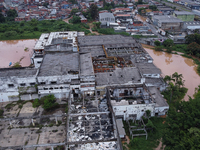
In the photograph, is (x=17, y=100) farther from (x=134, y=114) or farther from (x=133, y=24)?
(x=133, y=24)

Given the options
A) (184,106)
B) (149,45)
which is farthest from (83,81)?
(149,45)

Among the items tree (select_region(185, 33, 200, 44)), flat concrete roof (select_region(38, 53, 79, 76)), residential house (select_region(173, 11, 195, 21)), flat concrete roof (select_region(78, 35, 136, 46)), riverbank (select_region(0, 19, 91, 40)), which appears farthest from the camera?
residential house (select_region(173, 11, 195, 21))

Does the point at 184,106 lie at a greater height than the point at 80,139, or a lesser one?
greater

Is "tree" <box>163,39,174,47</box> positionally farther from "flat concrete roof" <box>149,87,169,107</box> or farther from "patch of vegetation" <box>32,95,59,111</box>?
"patch of vegetation" <box>32,95,59,111</box>

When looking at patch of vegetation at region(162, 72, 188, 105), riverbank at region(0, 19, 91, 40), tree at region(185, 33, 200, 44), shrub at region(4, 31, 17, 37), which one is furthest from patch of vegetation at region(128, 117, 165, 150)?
shrub at region(4, 31, 17, 37)

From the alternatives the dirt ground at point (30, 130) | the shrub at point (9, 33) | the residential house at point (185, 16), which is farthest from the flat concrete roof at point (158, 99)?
the residential house at point (185, 16)

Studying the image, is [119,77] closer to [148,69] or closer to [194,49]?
[148,69]

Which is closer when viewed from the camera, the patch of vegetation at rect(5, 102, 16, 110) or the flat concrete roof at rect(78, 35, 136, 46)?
the patch of vegetation at rect(5, 102, 16, 110)
